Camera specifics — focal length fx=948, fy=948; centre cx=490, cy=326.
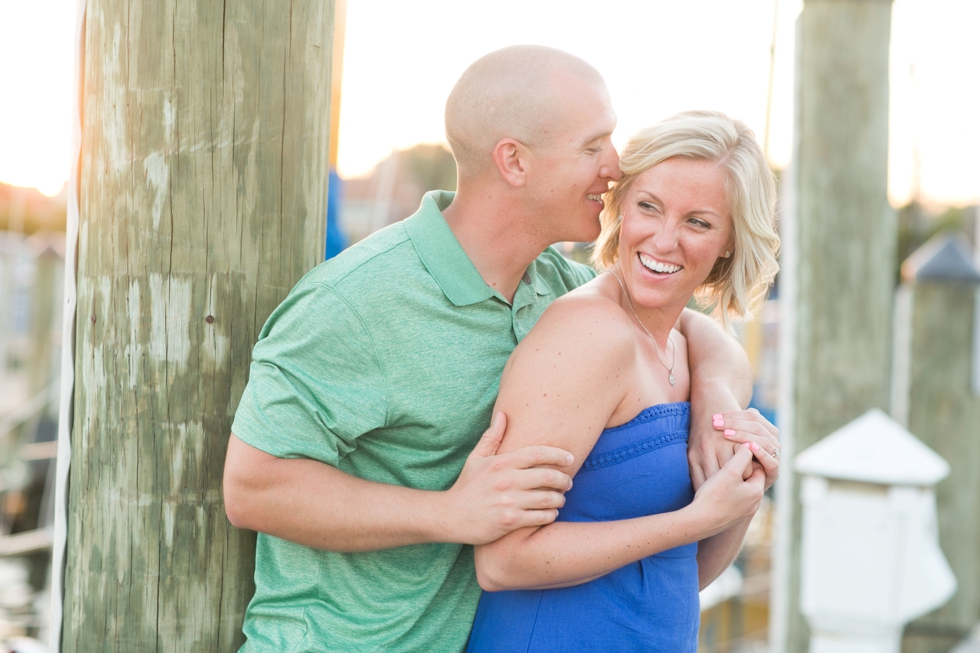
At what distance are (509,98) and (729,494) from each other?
93cm

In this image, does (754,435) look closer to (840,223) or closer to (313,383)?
(313,383)

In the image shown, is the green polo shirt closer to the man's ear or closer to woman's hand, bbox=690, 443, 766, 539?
the man's ear

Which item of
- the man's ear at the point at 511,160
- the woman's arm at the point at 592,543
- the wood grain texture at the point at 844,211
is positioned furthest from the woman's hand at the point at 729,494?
the wood grain texture at the point at 844,211

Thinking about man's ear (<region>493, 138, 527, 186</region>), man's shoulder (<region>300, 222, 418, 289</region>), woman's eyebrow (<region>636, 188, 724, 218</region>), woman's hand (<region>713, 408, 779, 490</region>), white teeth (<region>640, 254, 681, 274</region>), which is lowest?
woman's hand (<region>713, 408, 779, 490</region>)

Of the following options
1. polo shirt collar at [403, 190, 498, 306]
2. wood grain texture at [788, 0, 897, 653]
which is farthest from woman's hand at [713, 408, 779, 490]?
wood grain texture at [788, 0, 897, 653]

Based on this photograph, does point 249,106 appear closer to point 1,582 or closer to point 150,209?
point 150,209

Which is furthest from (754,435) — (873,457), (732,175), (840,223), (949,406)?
(949,406)

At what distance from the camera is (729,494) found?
1.83 metres

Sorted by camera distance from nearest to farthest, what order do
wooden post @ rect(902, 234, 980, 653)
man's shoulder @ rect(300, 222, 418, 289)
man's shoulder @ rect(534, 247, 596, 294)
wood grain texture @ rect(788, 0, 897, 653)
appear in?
man's shoulder @ rect(300, 222, 418, 289) → man's shoulder @ rect(534, 247, 596, 294) → wood grain texture @ rect(788, 0, 897, 653) → wooden post @ rect(902, 234, 980, 653)

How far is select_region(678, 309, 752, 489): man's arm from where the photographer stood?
1.92m

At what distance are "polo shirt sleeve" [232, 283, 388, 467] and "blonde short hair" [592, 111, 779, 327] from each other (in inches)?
27.1

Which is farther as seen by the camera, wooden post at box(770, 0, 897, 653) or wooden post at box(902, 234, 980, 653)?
wooden post at box(902, 234, 980, 653)

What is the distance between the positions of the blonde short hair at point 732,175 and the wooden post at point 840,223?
1.65 metres

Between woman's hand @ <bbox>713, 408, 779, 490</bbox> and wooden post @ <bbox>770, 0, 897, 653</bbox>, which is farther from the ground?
wooden post @ <bbox>770, 0, 897, 653</bbox>
